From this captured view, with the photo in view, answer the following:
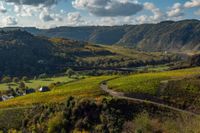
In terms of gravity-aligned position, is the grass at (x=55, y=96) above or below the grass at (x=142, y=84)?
below

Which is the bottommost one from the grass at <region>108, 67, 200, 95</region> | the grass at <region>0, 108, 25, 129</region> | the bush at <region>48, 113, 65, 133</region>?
the grass at <region>0, 108, 25, 129</region>

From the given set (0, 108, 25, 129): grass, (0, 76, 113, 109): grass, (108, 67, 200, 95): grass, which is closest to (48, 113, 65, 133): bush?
(0, 76, 113, 109): grass

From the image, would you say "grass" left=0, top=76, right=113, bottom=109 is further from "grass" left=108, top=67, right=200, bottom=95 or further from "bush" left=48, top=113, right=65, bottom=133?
"bush" left=48, top=113, right=65, bottom=133

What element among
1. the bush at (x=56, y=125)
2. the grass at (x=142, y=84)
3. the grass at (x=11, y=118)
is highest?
the grass at (x=142, y=84)

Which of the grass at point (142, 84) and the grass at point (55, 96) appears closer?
the grass at point (142, 84)

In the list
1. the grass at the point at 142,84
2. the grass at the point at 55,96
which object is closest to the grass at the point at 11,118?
the grass at the point at 55,96

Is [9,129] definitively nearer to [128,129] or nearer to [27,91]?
[128,129]

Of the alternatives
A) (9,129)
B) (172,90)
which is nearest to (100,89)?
(172,90)

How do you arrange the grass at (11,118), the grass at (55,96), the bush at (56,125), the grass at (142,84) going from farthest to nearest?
the grass at (55,96) < the grass at (142,84) < the grass at (11,118) < the bush at (56,125)

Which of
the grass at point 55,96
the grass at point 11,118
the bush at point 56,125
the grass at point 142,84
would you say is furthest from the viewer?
the grass at point 55,96

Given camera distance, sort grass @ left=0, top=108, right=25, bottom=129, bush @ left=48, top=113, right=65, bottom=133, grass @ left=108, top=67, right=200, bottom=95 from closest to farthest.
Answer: bush @ left=48, top=113, right=65, bottom=133
grass @ left=0, top=108, right=25, bottom=129
grass @ left=108, top=67, right=200, bottom=95

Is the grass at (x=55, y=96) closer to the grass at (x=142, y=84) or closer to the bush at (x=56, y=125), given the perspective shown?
the grass at (x=142, y=84)
